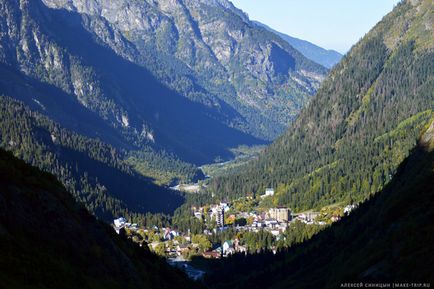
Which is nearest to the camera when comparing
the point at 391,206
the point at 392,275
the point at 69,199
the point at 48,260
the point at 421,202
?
the point at 48,260

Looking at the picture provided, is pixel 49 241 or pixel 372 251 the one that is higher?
pixel 49 241

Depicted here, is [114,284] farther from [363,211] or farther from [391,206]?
[363,211]

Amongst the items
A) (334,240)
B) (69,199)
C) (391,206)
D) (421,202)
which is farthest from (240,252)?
(69,199)

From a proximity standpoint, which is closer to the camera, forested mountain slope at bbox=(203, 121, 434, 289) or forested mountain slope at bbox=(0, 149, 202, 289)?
forested mountain slope at bbox=(0, 149, 202, 289)

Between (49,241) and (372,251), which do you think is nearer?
(49,241)
